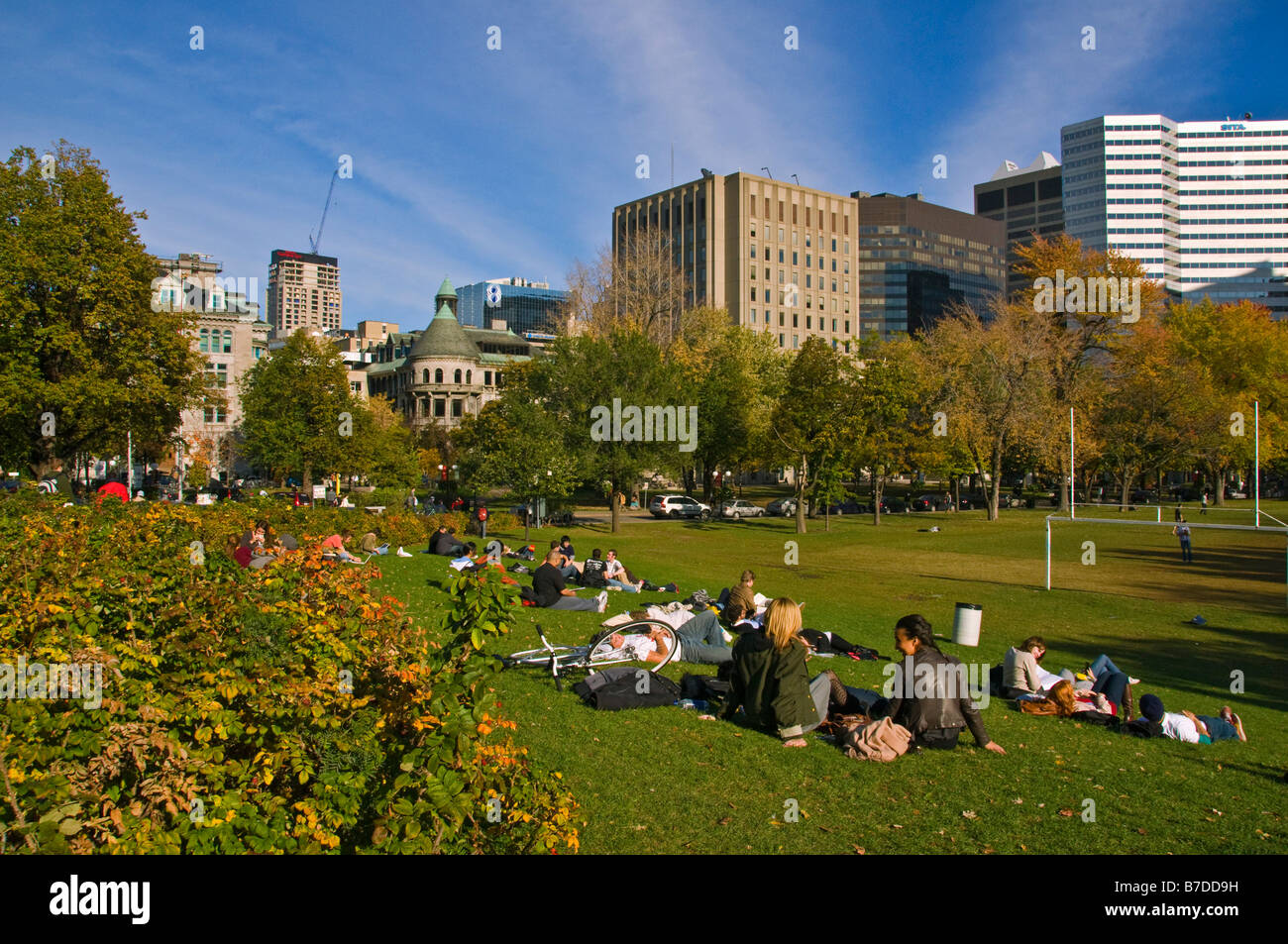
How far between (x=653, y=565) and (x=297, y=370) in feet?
99.4

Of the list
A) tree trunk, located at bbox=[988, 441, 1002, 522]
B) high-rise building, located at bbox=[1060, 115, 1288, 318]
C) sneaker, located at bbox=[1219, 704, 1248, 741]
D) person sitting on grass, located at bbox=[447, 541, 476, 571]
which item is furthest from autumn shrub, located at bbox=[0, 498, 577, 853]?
high-rise building, located at bbox=[1060, 115, 1288, 318]

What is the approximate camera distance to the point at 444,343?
118 metres

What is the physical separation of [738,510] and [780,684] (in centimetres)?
4489

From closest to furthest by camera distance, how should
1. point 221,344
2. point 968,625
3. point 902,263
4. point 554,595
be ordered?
point 554,595 → point 968,625 → point 221,344 → point 902,263

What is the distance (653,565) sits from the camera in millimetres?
25469

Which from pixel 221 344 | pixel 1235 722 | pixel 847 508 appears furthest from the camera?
pixel 221 344

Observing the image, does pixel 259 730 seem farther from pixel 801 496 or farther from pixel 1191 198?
pixel 1191 198

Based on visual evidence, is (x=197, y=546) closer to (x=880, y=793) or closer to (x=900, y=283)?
(x=880, y=793)

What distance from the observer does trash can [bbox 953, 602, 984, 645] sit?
15305 mm

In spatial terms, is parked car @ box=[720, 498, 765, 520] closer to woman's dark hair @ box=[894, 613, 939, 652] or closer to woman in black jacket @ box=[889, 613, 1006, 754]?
woman's dark hair @ box=[894, 613, 939, 652]

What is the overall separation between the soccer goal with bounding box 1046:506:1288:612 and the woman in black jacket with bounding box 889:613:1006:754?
11.7 m

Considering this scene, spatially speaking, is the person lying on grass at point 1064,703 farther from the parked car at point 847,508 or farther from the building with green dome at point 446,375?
the building with green dome at point 446,375

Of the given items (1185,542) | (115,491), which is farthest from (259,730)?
(1185,542)
